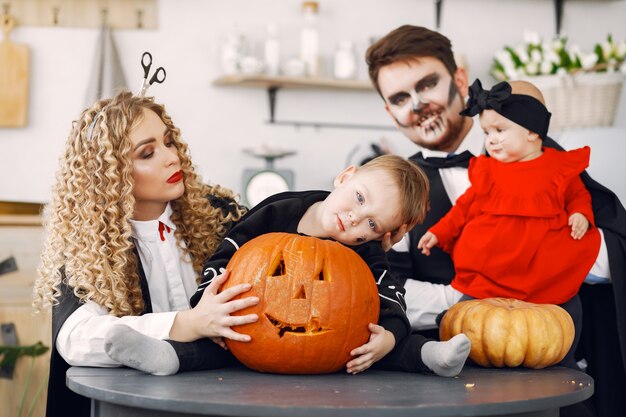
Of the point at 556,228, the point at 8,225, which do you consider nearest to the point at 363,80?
the point at 8,225

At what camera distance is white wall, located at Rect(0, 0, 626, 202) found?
3770 millimetres

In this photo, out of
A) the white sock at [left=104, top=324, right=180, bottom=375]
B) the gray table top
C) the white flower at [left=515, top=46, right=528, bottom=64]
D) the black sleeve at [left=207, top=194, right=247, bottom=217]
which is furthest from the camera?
Answer: the white flower at [left=515, top=46, right=528, bottom=64]

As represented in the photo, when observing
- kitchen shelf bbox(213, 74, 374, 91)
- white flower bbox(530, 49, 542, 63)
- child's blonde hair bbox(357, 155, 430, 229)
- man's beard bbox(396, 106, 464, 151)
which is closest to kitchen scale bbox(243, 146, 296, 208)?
kitchen shelf bbox(213, 74, 374, 91)

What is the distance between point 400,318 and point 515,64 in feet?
7.74

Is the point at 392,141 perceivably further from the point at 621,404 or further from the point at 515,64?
the point at 621,404

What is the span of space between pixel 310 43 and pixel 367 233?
2.47 metres

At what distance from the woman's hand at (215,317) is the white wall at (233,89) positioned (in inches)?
97.5

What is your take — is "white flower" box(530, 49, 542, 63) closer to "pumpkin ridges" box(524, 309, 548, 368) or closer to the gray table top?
"pumpkin ridges" box(524, 309, 548, 368)

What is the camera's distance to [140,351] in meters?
1.36

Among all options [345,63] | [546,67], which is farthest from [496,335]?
[345,63]

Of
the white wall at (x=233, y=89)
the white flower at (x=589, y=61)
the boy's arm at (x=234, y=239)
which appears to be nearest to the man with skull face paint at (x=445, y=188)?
the boy's arm at (x=234, y=239)

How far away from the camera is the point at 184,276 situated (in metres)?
1.80

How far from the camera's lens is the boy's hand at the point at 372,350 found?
1456 mm

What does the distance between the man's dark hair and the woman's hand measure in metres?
1.09
